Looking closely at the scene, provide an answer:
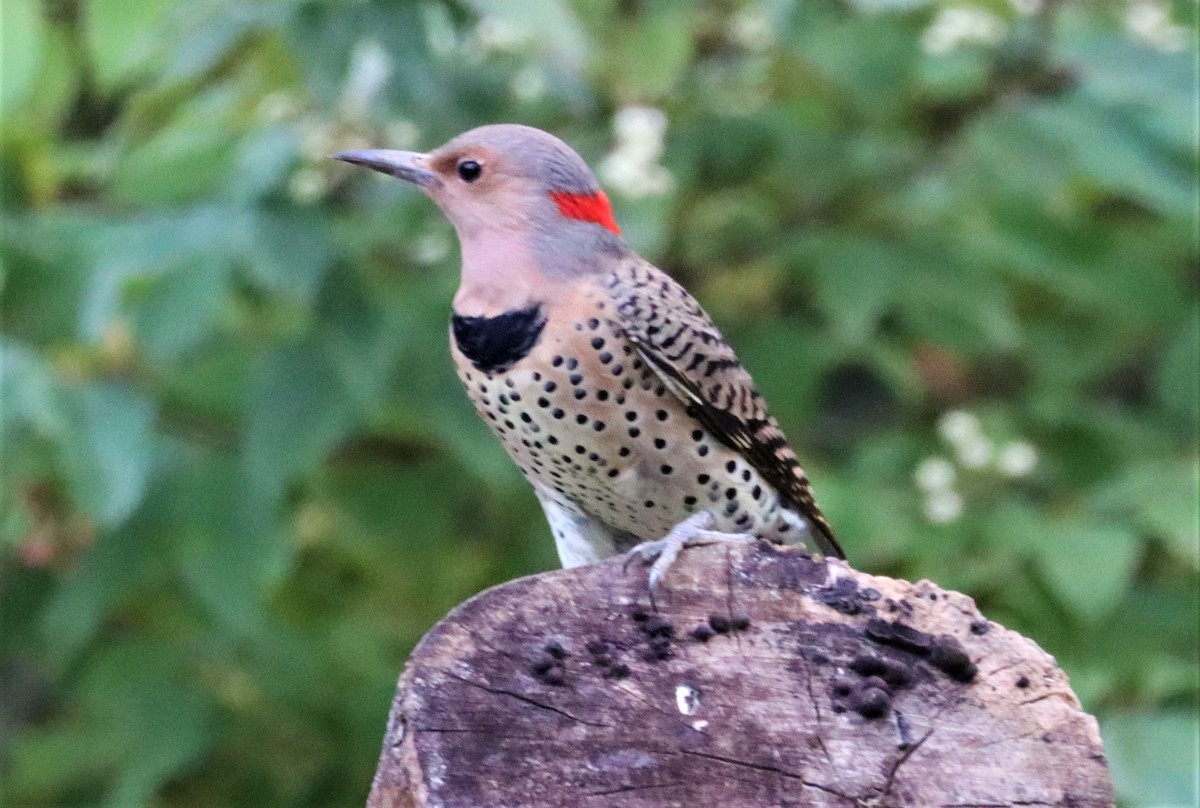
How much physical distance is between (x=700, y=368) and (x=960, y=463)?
142 cm

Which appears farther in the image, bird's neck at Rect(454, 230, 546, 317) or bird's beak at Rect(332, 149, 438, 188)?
bird's beak at Rect(332, 149, 438, 188)

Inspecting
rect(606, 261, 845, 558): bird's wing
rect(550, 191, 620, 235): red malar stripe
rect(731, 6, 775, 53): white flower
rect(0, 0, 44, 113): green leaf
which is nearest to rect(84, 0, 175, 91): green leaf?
rect(0, 0, 44, 113): green leaf

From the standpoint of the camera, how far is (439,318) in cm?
424

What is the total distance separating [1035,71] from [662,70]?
41.7 inches

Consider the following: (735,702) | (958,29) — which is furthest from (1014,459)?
(735,702)

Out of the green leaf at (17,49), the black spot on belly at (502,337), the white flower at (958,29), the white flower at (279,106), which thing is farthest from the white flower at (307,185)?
the white flower at (958,29)

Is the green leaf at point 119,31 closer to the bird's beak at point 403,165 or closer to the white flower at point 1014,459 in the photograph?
the bird's beak at point 403,165

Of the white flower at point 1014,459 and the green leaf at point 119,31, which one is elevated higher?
the white flower at point 1014,459

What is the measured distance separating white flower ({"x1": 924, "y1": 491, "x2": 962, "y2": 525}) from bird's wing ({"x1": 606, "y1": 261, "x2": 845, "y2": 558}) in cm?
67

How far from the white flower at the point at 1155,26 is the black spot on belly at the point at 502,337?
6.70 ft

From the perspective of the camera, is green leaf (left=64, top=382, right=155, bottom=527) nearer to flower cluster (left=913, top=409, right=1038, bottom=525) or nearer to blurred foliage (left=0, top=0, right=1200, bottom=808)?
blurred foliage (left=0, top=0, right=1200, bottom=808)

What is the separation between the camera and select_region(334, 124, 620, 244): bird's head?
10.8 feet

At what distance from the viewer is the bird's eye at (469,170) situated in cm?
331

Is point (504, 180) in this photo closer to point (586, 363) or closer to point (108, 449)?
point (586, 363)
